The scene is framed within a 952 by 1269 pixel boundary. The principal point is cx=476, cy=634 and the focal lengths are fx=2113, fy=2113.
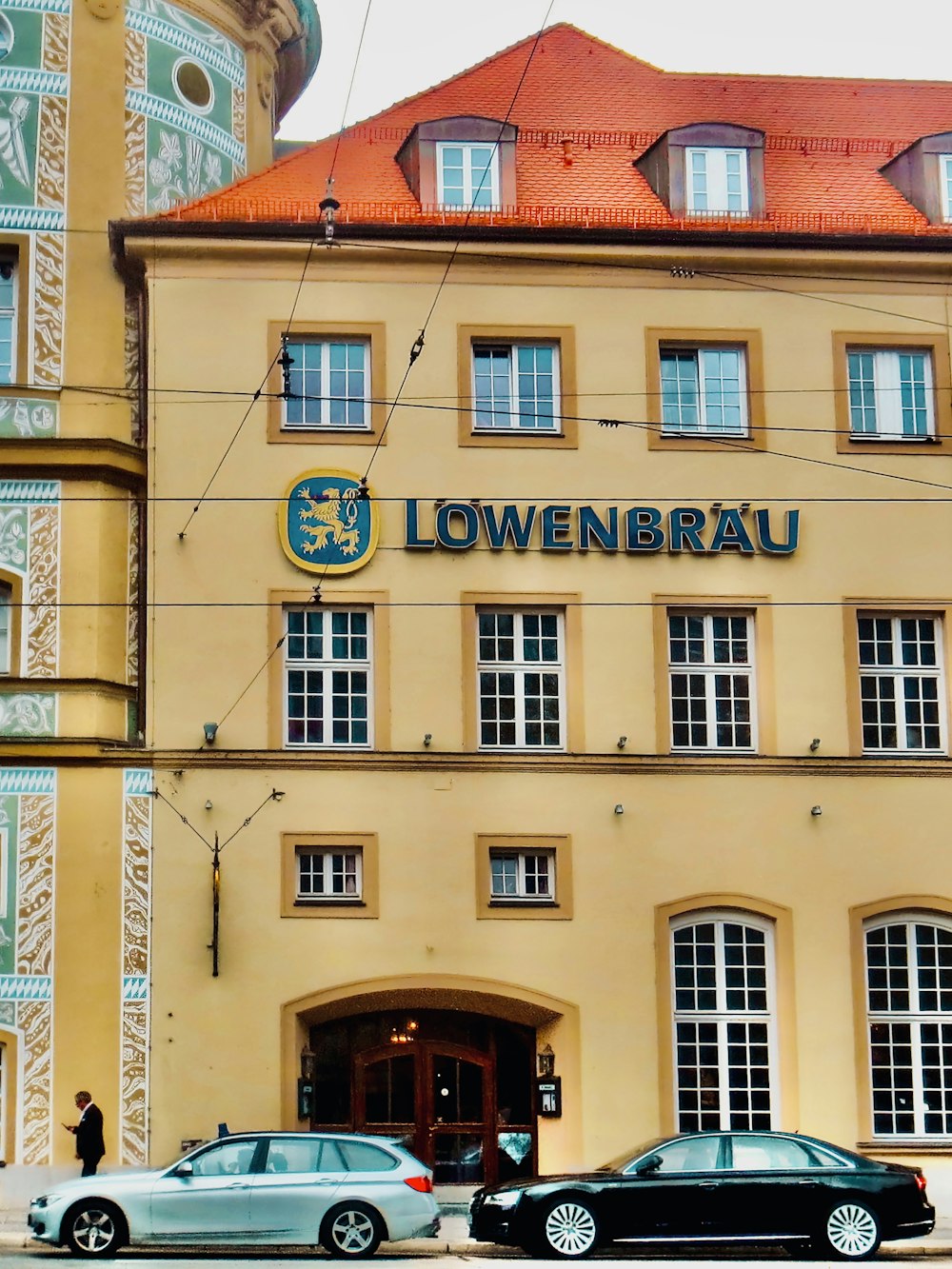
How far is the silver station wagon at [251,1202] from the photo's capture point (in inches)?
858

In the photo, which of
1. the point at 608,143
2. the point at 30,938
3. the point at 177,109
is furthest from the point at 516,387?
the point at 30,938

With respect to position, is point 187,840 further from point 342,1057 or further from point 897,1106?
point 897,1106

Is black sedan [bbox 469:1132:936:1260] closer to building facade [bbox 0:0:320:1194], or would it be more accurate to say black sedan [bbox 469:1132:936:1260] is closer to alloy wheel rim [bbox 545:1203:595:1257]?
alloy wheel rim [bbox 545:1203:595:1257]

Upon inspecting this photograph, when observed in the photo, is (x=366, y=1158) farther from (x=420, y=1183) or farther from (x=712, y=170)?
(x=712, y=170)

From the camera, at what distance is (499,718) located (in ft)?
94.1

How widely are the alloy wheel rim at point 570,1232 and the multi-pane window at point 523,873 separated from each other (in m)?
6.44

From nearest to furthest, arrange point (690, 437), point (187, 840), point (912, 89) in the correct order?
1. point (187, 840)
2. point (690, 437)
3. point (912, 89)

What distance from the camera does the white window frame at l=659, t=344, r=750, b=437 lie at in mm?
29641

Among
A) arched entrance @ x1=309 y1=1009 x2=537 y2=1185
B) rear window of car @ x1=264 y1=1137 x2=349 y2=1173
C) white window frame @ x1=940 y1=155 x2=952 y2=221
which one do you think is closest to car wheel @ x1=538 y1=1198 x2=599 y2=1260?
rear window of car @ x1=264 y1=1137 x2=349 y2=1173

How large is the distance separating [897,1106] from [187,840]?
10.1 m

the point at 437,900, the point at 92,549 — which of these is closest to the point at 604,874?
the point at 437,900

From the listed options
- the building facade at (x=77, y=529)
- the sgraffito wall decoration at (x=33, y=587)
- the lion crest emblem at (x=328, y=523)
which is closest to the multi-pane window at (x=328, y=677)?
the lion crest emblem at (x=328, y=523)

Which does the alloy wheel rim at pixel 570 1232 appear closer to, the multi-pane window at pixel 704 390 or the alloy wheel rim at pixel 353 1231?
the alloy wheel rim at pixel 353 1231

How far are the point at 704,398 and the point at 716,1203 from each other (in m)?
12.0
